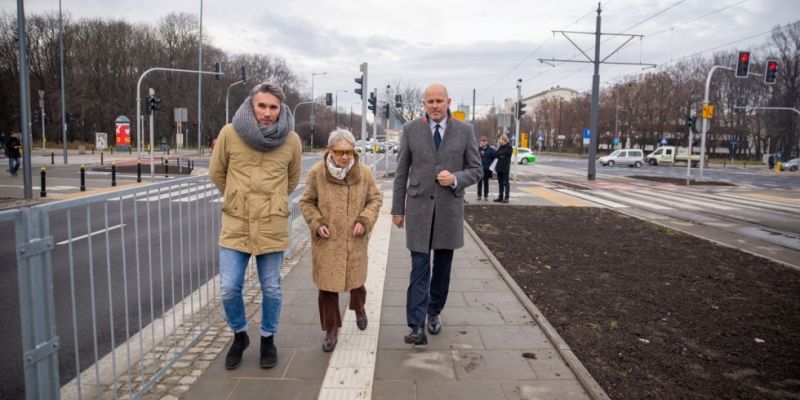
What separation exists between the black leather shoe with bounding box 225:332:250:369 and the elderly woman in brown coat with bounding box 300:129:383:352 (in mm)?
568

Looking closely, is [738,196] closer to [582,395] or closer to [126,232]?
[582,395]

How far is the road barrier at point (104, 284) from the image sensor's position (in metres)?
2.18

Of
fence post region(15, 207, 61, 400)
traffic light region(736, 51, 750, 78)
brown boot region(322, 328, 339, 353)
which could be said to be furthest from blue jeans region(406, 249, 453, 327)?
traffic light region(736, 51, 750, 78)

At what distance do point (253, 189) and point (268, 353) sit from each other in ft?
3.67

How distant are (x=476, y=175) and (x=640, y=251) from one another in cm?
478

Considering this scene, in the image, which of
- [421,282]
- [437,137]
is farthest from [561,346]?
[437,137]

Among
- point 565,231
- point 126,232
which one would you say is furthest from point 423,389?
point 565,231

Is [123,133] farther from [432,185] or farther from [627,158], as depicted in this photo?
[627,158]

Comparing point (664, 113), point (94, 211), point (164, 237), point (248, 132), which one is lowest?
point (164, 237)

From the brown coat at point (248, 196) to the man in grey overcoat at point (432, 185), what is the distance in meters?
1.06

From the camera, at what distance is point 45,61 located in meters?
59.8

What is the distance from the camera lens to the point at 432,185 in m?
3.97

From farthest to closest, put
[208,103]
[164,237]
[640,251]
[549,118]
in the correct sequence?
[549,118], [208,103], [640,251], [164,237]

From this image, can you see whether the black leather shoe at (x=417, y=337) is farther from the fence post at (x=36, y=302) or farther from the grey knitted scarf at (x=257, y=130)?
the fence post at (x=36, y=302)
